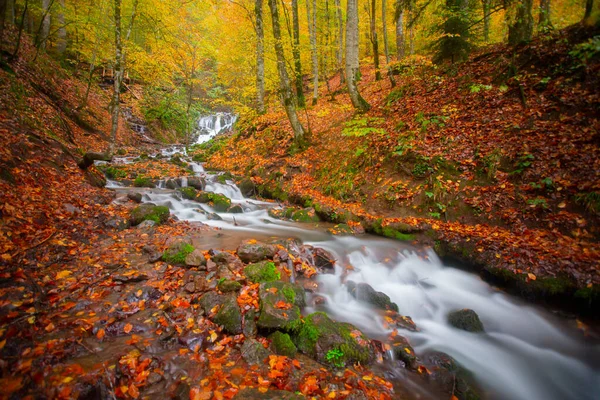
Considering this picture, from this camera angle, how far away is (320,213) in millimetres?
8609

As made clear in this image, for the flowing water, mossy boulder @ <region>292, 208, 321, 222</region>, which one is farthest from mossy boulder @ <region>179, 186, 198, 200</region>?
mossy boulder @ <region>292, 208, 321, 222</region>

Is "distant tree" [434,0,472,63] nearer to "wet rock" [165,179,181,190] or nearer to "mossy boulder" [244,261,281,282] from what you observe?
"mossy boulder" [244,261,281,282]

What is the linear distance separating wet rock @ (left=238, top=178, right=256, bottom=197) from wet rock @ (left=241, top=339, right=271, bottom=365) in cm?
871

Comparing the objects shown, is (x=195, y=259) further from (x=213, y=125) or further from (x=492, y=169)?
(x=213, y=125)

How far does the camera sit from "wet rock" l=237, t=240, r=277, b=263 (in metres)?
5.10

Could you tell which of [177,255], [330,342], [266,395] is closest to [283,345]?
[330,342]

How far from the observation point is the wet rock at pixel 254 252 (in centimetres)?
510

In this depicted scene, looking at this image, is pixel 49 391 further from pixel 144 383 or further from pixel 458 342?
pixel 458 342

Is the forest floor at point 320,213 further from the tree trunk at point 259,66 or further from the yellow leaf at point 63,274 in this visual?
the tree trunk at point 259,66

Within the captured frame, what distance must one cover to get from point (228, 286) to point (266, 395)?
1.77 m

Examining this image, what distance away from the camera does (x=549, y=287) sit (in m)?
4.73

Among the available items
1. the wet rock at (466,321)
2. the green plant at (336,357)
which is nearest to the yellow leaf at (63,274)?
the green plant at (336,357)

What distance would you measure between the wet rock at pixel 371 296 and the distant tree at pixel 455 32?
9.50 m

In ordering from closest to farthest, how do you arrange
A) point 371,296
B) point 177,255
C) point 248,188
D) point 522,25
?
point 177,255, point 371,296, point 522,25, point 248,188
